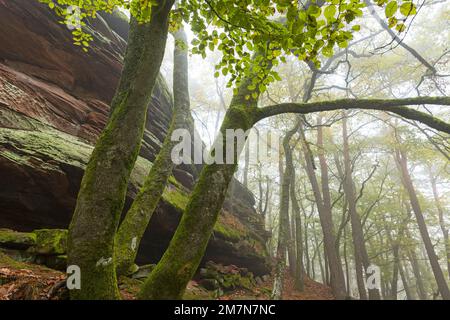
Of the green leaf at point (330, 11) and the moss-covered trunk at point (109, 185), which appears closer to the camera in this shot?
the green leaf at point (330, 11)

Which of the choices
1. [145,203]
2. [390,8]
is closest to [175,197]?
[145,203]

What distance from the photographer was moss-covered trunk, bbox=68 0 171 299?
2.71m

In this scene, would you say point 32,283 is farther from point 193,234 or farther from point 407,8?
point 407,8

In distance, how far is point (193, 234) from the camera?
3334 mm

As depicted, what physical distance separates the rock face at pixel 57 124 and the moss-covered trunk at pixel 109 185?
3.90 m

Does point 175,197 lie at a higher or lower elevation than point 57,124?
lower

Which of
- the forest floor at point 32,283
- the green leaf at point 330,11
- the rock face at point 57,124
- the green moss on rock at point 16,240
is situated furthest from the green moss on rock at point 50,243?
the green leaf at point 330,11

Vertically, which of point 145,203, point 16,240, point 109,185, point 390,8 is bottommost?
point 16,240

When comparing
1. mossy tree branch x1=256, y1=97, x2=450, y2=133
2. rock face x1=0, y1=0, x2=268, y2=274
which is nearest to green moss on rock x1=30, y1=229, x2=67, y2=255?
rock face x1=0, y1=0, x2=268, y2=274

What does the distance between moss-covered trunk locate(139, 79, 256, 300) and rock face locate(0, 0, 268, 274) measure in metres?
4.27

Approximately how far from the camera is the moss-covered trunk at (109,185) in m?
2.71

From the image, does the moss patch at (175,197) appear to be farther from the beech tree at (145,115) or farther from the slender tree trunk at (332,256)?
the slender tree trunk at (332,256)

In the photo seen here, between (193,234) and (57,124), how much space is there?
6.76 meters
